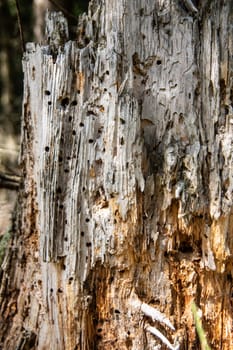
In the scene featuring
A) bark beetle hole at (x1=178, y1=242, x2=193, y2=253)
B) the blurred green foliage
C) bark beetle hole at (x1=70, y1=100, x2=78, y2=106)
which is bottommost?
bark beetle hole at (x1=178, y1=242, x2=193, y2=253)

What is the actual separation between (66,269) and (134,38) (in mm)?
700

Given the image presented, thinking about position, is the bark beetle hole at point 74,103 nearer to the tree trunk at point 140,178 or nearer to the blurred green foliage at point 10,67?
the tree trunk at point 140,178

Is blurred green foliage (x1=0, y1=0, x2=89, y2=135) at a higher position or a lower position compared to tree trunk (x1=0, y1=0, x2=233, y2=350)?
higher

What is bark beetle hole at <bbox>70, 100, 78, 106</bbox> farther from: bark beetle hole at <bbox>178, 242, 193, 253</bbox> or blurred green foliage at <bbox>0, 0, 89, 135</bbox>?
blurred green foliage at <bbox>0, 0, 89, 135</bbox>

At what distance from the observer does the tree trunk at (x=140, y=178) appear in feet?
4.73

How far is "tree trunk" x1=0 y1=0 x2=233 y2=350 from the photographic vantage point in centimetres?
144

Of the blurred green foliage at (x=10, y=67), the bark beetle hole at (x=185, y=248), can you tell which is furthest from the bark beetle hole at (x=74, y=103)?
the blurred green foliage at (x=10, y=67)

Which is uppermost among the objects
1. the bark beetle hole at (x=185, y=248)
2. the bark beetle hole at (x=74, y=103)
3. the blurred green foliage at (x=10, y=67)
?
the blurred green foliage at (x=10, y=67)

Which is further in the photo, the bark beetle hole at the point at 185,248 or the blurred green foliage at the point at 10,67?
the blurred green foliage at the point at 10,67

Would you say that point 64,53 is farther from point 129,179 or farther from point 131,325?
point 131,325

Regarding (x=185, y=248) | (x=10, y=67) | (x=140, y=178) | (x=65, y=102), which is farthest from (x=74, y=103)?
(x=10, y=67)

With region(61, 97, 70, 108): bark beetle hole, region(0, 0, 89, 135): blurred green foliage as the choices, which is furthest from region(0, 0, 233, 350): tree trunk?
region(0, 0, 89, 135): blurred green foliage

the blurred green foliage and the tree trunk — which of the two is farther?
the blurred green foliage

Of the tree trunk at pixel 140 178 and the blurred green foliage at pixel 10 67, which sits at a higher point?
the blurred green foliage at pixel 10 67
